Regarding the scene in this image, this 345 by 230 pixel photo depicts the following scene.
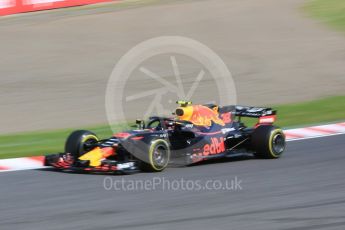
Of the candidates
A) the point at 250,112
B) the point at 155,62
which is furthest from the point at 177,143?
the point at 155,62

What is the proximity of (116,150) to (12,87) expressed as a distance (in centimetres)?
931

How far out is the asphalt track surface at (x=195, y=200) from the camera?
23.2 ft

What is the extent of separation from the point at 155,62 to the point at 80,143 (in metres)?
10.6

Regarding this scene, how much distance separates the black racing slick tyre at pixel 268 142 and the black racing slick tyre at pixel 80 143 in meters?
2.27

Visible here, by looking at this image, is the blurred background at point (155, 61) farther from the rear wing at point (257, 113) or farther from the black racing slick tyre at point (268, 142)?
the black racing slick tyre at point (268, 142)

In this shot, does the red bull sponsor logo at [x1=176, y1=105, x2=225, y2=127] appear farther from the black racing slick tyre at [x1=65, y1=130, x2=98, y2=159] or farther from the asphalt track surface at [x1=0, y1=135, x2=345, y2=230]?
the black racing slick tyre at [x1=65, y1=130, x2=98, y2=159]

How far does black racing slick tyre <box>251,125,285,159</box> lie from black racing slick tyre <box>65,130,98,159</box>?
2270mm

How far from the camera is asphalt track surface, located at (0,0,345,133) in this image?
55.3 feet

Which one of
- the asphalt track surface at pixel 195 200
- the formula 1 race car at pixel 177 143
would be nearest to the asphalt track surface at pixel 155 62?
the formula 1 race car at pixel 177 143

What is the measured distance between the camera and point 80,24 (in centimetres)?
2442

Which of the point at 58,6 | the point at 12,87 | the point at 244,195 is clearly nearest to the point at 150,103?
the point at 12,87

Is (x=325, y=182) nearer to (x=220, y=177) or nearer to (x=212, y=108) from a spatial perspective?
(x=220, y=177)

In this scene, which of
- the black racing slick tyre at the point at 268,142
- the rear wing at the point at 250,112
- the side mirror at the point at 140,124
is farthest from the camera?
the rear wing at the point at 250,112

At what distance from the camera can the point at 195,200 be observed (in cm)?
805
